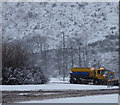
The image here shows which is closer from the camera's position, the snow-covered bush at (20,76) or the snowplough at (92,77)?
the snow-covered bush at (20,76)

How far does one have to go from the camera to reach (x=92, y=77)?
41.9 m

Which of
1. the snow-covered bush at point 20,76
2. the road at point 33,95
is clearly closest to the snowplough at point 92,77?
the snow-covered bush at point 20,76

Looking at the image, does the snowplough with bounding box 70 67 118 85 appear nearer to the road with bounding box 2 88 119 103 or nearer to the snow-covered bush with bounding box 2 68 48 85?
the snow-covered bush with bounding box 2 68 48 85

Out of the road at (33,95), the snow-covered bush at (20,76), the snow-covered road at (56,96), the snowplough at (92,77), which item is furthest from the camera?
the snowplough at (92,77)

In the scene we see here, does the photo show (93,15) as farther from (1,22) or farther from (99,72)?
(99,72)

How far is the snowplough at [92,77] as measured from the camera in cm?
4175

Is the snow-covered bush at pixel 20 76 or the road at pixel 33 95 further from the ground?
the snow-covered bush at pixel 20 76

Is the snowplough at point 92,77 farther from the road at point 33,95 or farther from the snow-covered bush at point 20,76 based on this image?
the road at point 33,95

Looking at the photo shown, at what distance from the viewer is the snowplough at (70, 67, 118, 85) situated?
137 feet

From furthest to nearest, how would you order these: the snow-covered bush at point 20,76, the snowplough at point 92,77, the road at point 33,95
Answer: the snowplough at point 92,77 → the snow-covered bush at point 20,76 → the road at point 33,95

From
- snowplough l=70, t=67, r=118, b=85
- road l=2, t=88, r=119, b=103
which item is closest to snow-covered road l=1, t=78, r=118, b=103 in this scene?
road l=2, t=88, r=119, b=103

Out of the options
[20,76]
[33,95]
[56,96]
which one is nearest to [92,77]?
[20,76]

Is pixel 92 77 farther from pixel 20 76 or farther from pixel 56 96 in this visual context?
pixel 56 96

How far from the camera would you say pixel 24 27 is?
285ft
